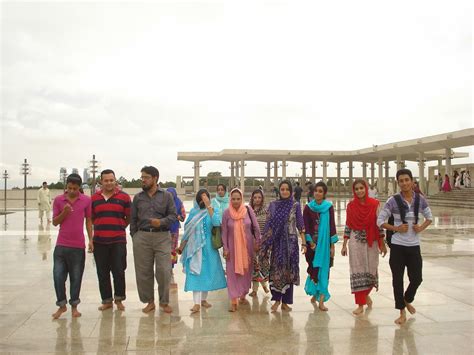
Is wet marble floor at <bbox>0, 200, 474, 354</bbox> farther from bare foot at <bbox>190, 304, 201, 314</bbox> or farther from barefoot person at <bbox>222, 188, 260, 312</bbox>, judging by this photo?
barefoot person at <bbox>222, 188, 260, 312</bbox>

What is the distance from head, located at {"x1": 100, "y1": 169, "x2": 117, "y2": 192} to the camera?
15.4 feet

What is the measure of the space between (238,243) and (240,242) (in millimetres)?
31

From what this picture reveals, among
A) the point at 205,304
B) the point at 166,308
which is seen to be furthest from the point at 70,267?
the point at 205,304

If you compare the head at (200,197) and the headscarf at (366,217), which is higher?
the head at (200,197)

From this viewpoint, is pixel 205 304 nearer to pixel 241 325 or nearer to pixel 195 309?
pixel 195 309

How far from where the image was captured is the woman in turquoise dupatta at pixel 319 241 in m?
4.85

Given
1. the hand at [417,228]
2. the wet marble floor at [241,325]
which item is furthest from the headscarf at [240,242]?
the hand at [417,228]

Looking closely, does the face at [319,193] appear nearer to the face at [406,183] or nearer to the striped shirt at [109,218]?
the face at [406,183]

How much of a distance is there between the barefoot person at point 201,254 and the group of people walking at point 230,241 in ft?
0.04

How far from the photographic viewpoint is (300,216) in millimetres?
4871

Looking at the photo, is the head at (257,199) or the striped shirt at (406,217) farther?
the head at (257,199)

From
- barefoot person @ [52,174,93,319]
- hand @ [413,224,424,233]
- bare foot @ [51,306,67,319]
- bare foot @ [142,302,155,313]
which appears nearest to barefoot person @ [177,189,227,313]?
bare foot @ [142,302,155,313]

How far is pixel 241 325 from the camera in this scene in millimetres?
4195

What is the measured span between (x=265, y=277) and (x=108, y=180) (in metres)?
2.08
